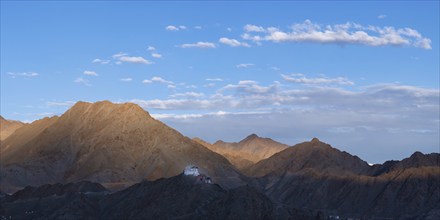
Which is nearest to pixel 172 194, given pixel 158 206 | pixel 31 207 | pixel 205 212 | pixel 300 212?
pixel 158 206

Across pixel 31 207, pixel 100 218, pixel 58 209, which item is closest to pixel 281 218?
pixel 100 218

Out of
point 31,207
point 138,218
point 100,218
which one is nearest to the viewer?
point 138,218

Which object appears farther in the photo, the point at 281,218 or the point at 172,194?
the point at 172,194

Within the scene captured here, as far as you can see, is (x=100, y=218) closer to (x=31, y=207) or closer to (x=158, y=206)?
(x=158, y=206)

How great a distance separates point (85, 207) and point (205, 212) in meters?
36.3

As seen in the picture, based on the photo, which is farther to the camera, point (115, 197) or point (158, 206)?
point (115, 197)

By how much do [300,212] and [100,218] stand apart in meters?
40.8

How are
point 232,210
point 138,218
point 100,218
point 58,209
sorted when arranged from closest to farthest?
point 232,210 → point 138,218 → point 100,218 → point 58,209

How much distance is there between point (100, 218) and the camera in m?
157

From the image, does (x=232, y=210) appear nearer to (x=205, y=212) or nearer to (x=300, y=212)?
(x=205, y=212)

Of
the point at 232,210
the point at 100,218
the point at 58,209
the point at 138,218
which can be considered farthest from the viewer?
the point at 58,209

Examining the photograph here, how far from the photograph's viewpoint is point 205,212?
136 meters

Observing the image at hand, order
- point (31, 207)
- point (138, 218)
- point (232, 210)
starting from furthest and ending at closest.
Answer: point (31, 207)
point (138, 218)
point (232, 210)

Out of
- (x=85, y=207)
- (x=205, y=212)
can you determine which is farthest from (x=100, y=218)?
(x=205, y=212)
